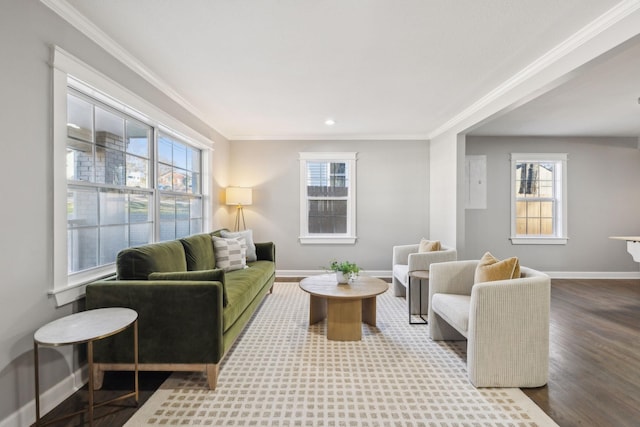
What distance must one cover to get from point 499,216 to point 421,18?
423 cm

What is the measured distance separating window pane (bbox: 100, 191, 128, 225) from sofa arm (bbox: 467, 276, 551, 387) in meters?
2.95

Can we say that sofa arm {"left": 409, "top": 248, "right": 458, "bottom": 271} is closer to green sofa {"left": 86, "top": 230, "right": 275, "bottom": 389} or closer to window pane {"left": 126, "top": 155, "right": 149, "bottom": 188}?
green sofa {"left": 86, "top": 230, "right": 275, "bottom": 389}


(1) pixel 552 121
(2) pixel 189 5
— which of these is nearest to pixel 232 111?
(2) pixel 189 5

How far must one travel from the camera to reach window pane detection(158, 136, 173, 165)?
3296mm

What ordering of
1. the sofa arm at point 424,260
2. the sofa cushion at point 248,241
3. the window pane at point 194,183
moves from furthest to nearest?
the window pane at point 194,183 < the sofa cushion at point 248,241 < the sofa arm at point 424,260

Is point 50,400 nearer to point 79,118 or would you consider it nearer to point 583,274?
point 79,118

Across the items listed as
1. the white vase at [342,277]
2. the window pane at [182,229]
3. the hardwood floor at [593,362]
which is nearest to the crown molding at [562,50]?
the hardwood floor at [593,362]

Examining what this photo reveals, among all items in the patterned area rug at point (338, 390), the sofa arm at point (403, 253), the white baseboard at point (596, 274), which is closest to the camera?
the patterned area rug at point (338, 390)

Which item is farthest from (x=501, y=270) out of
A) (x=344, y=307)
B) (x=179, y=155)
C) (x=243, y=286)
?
(x=179, y=155)

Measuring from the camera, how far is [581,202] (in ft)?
16.7

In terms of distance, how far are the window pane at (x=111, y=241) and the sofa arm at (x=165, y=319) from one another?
0.53 m

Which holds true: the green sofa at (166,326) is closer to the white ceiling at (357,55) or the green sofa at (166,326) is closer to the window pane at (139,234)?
the window pane at (139,234)

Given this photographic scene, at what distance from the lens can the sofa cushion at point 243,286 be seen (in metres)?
2.28

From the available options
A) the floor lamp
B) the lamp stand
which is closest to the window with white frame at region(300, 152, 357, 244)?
the floor lamp
